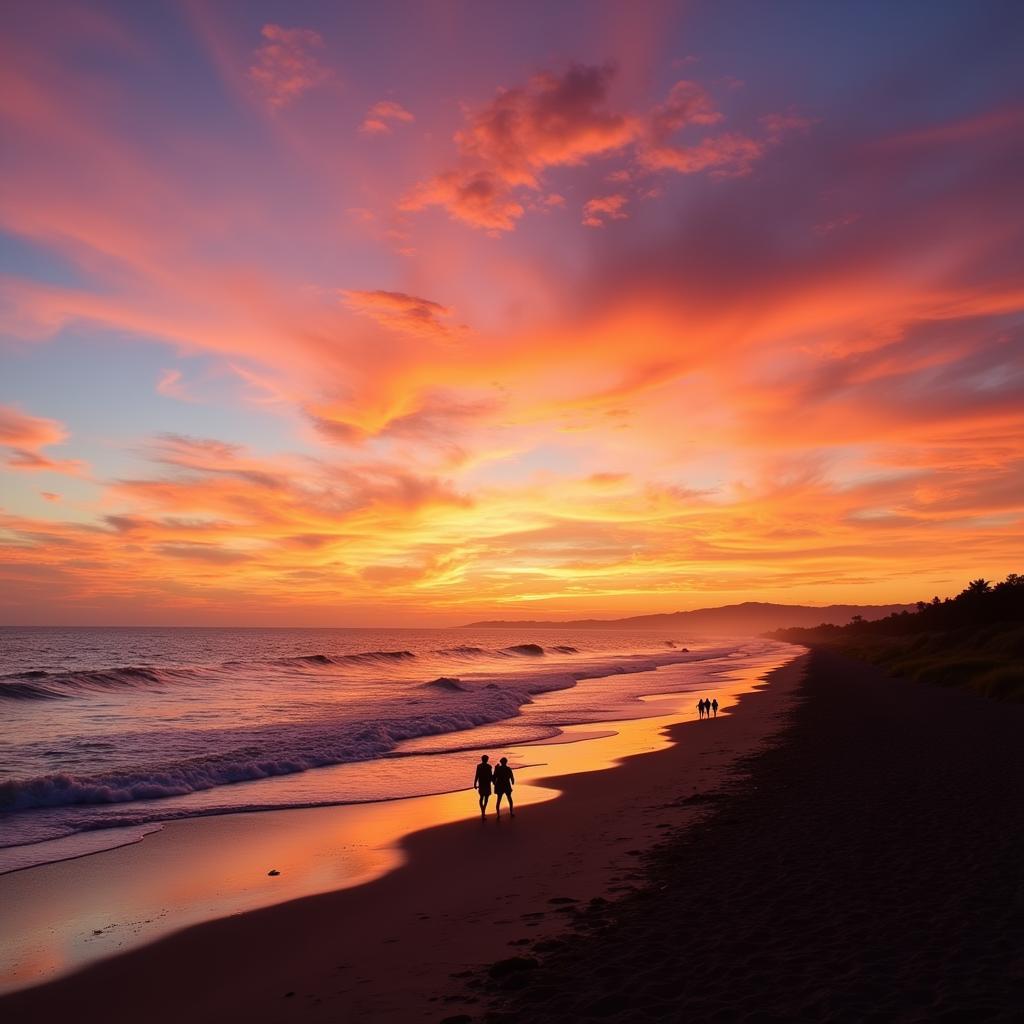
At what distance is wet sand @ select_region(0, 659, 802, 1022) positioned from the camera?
9.02m

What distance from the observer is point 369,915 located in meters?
12.0

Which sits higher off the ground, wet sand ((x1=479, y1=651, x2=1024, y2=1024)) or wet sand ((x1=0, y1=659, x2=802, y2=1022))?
wet sand ((x1=479, y1=651, x2=1024, y2=1024))

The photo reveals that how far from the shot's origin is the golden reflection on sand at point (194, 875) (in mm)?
11148

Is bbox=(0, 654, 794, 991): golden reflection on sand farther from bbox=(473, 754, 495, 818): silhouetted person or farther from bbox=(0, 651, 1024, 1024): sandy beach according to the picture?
bbox=(473, 754, 495, 818): silhouetted person

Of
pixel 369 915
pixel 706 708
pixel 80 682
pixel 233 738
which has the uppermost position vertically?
pixel 80 682

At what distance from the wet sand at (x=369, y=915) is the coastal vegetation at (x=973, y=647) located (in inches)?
1058

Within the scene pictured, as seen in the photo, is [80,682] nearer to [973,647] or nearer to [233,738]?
[233,738]

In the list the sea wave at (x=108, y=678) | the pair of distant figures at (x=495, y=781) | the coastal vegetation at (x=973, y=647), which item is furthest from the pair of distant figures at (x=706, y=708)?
the sea wave at (x=108, y=678)

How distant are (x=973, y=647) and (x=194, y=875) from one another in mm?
61560

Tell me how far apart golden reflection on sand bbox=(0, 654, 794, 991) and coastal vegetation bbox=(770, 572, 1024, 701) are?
29.4 metres

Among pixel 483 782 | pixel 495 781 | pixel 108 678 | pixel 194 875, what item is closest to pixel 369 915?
pixel 194 875

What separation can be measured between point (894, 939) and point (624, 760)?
1862 cm

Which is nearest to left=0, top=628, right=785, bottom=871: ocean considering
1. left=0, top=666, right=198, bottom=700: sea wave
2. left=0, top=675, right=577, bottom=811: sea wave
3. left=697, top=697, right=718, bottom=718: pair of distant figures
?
left=0, top=675, right=577, bottom=811: sea wave

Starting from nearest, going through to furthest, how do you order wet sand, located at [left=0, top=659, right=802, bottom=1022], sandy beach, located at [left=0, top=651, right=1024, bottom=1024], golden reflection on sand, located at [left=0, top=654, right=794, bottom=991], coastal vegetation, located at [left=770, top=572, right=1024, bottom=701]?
sandy beach, located at [left=0, top=651, right=1024, bottom=1024] → wet sand, located at [left=0, top=659, right=802, bottom=1022] → golden reflection on sand, located at [left=0, top=654, right=794, bottom=991] → coastal vegetation, located at [left=770, top=572, right=1024, bottom=701]
